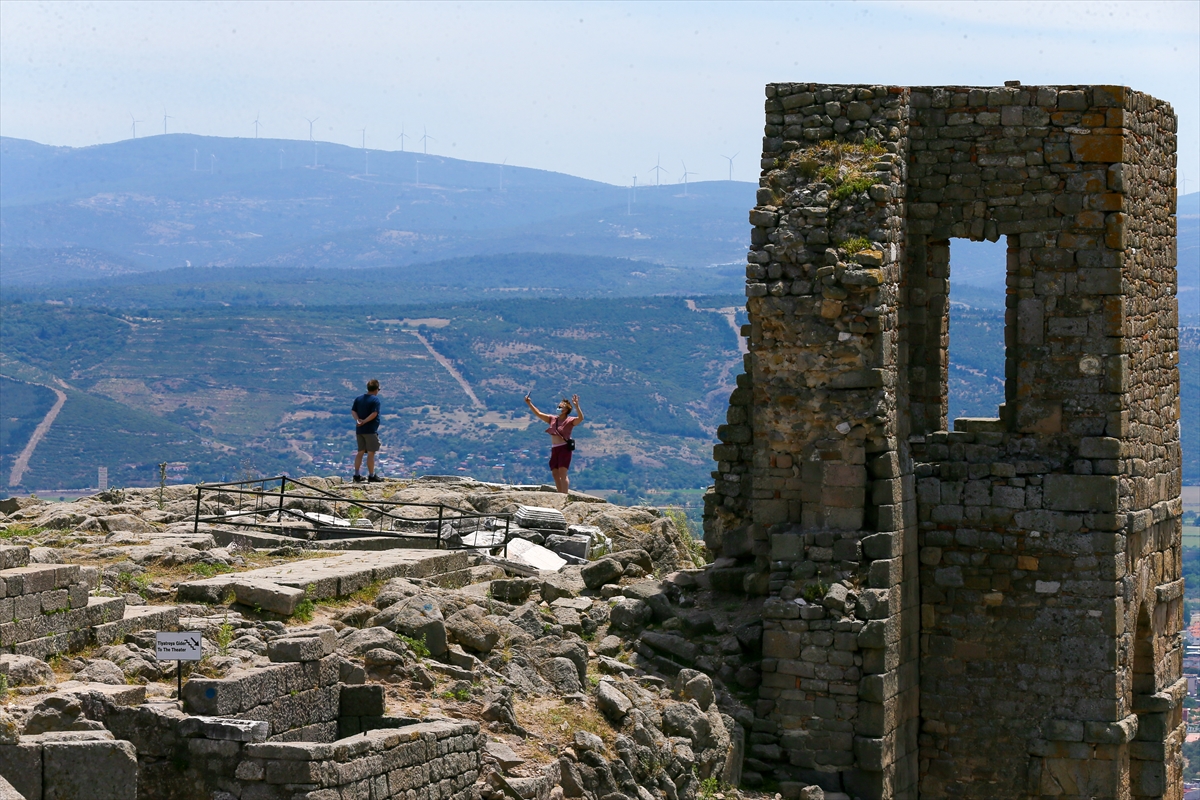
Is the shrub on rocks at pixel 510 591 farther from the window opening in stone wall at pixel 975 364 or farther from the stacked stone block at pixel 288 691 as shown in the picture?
the window opening in stone wall at pixel 975 364

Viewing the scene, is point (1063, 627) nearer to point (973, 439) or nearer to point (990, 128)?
point (973, 439)

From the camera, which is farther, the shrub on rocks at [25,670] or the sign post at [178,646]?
the sign post at [178,646]

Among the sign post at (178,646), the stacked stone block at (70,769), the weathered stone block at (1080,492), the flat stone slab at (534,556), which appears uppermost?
the weathered stone block at (1080,492)

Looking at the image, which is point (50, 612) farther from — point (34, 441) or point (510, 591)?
point (34, 441)

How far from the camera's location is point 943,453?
19703 mm

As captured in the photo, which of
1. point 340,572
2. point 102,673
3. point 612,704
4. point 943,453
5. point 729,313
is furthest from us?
point 729,313

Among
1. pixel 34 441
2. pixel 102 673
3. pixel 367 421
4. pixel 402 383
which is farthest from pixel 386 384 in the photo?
pixel 102 673

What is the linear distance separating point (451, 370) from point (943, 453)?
471 feet

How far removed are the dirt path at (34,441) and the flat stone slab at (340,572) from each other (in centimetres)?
11472

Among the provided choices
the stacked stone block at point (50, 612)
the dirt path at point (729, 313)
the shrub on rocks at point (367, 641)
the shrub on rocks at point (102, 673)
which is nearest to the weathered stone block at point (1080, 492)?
the shrub on rocks at point (367, 641)

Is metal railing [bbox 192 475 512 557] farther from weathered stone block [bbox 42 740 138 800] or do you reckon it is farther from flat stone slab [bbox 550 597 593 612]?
weathered stone block [bbox 42 740 138 800]

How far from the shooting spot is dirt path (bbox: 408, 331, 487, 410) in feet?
506

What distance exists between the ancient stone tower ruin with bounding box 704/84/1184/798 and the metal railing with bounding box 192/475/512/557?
10.7 feet

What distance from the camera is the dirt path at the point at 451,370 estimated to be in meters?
154
